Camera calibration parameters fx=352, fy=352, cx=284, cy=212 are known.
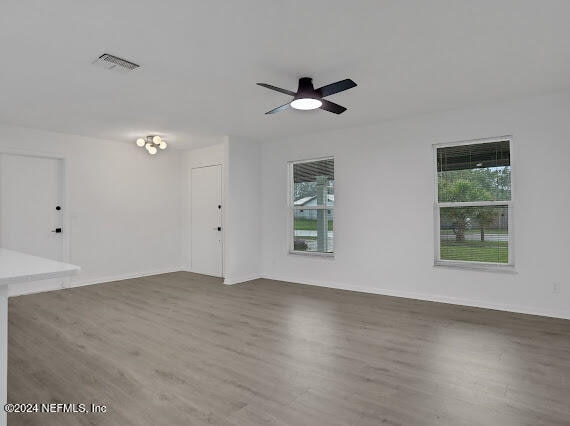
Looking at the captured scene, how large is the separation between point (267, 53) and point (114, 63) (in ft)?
4.44

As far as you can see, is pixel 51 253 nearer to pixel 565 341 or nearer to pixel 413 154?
pixel 413 154

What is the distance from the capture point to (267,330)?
362 centimetres

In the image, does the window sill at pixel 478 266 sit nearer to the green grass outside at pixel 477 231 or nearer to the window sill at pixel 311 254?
the green grass outside at pixel 477 231

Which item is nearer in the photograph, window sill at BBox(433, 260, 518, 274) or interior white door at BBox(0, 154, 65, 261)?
window sill at BBox(433, 260, 518, 274)

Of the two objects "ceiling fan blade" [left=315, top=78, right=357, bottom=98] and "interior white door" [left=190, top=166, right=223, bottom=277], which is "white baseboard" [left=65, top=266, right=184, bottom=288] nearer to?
"interior white door" [left=190, top=166, right=223, bottom=277]

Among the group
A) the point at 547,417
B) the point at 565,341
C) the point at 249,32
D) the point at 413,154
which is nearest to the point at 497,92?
the point at 413,154

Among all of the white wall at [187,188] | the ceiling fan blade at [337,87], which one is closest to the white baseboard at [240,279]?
the white wall at [187,188]

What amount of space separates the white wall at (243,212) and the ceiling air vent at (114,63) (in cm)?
284

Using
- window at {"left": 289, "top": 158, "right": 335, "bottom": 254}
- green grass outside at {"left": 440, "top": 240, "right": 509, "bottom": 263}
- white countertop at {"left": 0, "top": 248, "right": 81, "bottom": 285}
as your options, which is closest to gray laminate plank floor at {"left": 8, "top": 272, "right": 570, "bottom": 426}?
green grass outside at {"left": 440, "top": 240, "right": 509, "bottom": 263}

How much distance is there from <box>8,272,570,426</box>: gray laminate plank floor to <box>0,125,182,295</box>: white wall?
1561 millimetres

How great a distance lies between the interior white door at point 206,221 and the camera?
683 centimetres

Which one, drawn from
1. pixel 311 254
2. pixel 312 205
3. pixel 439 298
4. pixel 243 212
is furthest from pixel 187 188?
pixel 439 298

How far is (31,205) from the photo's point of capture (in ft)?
17.6

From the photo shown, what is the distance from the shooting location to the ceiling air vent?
2.98 metres
